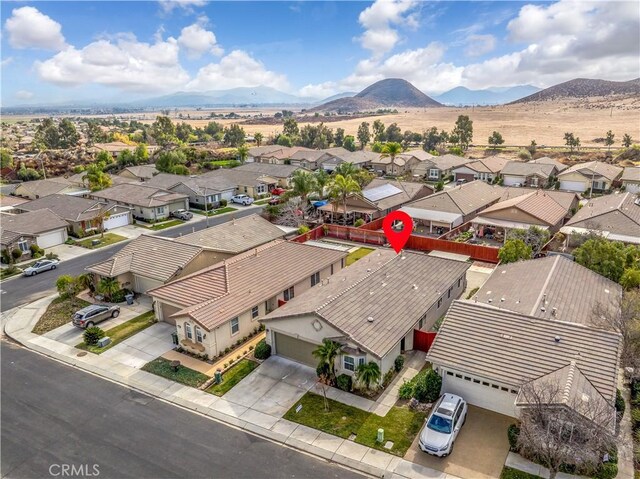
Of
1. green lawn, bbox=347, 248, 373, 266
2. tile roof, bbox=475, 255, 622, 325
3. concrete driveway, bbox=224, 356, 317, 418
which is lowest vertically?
green lawn, bbox=347, 248, 373, 266

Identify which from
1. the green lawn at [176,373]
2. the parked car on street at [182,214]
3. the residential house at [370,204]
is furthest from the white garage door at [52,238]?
the green lawn at [176,373]

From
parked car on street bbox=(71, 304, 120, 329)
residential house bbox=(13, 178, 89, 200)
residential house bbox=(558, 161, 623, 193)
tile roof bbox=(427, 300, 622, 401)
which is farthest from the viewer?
residential house bbox=(558, 161, 623, 193)

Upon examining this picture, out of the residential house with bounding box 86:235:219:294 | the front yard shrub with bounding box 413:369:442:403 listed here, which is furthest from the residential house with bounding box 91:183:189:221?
the front yard shrub with bounding box 413:369:442:403

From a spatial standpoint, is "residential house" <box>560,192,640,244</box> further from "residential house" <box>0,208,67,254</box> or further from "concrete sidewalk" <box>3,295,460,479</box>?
"residential house" <box>0,208,67,254</box>

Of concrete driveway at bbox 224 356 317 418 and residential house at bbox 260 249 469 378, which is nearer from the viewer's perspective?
concrete driveway at bbox 224 356 317 418

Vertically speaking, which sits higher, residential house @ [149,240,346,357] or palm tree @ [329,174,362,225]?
palm tree @ [329,174,362,225]

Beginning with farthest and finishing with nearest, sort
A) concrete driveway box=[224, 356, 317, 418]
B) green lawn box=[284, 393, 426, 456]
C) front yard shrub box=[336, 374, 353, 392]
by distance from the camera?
front yard shrub box=[336, 374, 353, 392]
concrete driveway box=[224, 356, 317, 418]
green lawn box=[284, 393, 426, 456]
